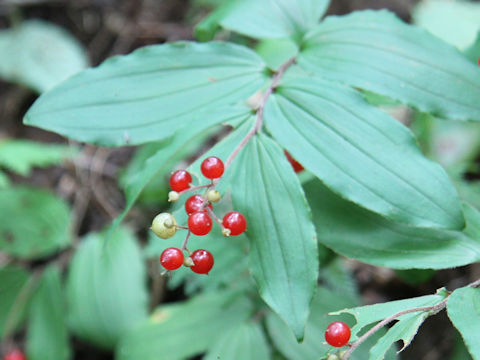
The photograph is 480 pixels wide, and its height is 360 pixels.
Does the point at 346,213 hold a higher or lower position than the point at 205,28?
lower

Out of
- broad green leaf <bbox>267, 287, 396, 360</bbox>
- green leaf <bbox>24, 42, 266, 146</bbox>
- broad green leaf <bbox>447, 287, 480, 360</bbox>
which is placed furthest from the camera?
broad green leaf <bbox>267, 287, 396, 360</bbox>

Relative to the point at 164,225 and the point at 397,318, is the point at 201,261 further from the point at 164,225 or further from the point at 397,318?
the point at 397,318

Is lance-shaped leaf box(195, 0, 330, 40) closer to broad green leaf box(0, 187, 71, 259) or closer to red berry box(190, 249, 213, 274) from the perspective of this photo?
red berry box(190, 249, 213, 274)

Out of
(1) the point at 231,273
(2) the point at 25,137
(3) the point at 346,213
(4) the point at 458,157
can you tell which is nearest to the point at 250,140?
(3) the point at 346,213

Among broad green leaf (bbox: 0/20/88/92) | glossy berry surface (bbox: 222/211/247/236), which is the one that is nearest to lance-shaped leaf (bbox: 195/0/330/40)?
glossy berry surface (bbox: 222/211/247/236)

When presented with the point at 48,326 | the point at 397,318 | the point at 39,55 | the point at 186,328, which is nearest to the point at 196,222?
the point at 397,318

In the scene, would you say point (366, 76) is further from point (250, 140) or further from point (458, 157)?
point (458, 157)
